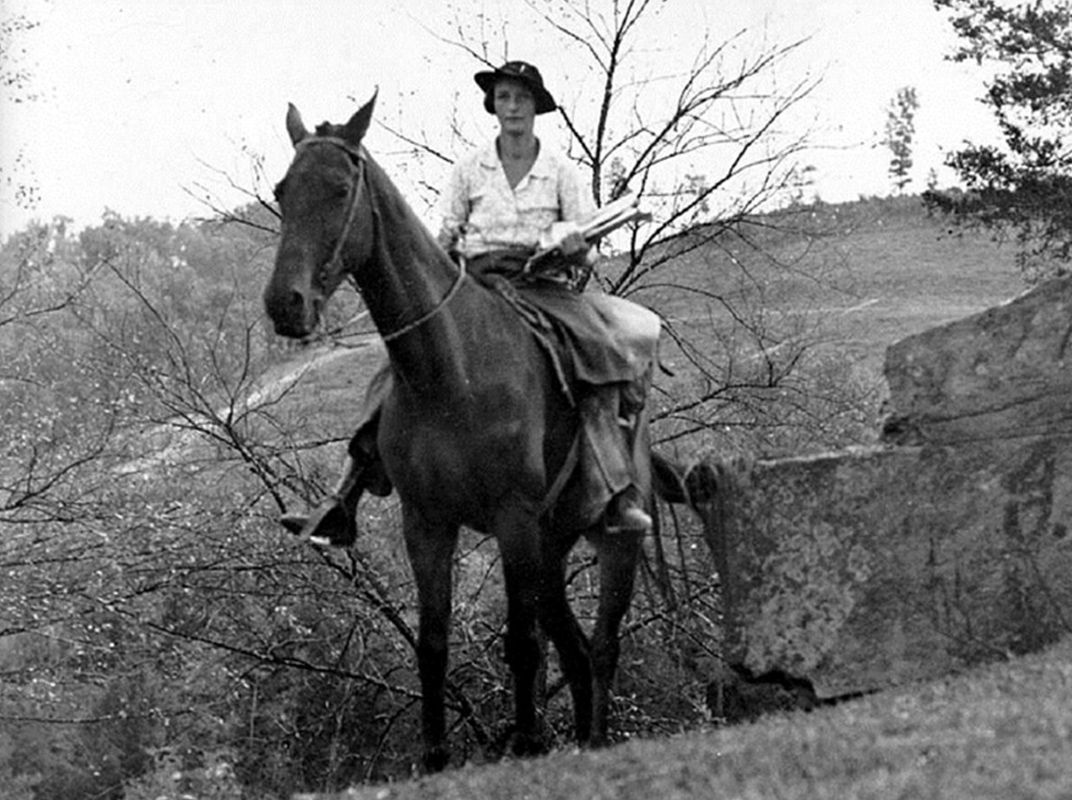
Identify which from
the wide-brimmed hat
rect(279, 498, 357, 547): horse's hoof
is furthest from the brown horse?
the wide-brimmed hat

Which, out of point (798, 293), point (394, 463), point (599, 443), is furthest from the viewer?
point (798, 293)

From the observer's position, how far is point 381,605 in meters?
14.2

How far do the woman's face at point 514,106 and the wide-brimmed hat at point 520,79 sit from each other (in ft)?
0.13

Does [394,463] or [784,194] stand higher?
[784,194]

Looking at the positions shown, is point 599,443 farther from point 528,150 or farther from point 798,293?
point 798,293

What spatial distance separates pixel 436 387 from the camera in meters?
7.80

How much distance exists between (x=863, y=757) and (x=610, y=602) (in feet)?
10.7

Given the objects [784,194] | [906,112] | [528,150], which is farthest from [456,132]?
[906,112]

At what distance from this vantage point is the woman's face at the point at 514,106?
8.81 meters

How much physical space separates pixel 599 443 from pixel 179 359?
7631mm

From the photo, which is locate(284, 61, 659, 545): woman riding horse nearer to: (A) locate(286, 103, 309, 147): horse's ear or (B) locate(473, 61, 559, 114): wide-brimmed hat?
(B) locate(473, 61, 559, 114): wide-brimmed hat

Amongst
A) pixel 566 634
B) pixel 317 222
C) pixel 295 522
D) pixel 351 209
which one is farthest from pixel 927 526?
pixel 317 222

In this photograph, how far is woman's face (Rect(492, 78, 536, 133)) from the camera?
8812 millimetres

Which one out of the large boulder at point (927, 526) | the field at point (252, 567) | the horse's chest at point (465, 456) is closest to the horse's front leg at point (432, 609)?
the horse's chest at point (465, 456)
